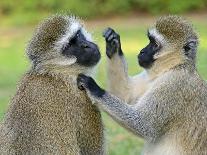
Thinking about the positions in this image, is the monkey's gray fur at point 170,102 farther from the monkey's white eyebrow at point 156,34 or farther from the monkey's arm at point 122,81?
the monkey's arm at point 122,81

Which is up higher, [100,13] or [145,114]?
[100,13]

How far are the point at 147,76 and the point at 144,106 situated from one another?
0.50 metres

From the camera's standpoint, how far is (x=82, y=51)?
20.2ft

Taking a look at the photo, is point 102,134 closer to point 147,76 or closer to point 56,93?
point 56,93

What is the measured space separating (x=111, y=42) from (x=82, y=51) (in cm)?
92

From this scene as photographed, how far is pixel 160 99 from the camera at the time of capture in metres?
6.73

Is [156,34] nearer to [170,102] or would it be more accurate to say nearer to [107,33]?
[107,33]

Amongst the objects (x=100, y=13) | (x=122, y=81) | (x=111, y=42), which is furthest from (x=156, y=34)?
(x=100, y=13)

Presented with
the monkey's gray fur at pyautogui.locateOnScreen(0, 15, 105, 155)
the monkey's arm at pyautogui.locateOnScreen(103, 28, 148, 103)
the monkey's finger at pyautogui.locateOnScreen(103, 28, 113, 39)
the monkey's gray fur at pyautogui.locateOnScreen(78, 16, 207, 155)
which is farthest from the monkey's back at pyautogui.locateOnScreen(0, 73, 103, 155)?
the monkey's arm at pyautogui.locateOnScreen(103, 28, 148, 103)

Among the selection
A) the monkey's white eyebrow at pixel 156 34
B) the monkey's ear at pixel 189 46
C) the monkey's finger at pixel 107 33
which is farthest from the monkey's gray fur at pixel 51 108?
the monkey's ear at pixel 189 46

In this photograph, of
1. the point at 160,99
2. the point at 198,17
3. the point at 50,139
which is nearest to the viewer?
the point at 50,139

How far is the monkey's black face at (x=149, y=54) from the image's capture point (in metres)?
6.95

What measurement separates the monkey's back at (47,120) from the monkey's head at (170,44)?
3.37 ft

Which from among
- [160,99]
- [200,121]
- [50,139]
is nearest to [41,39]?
[50,139]
